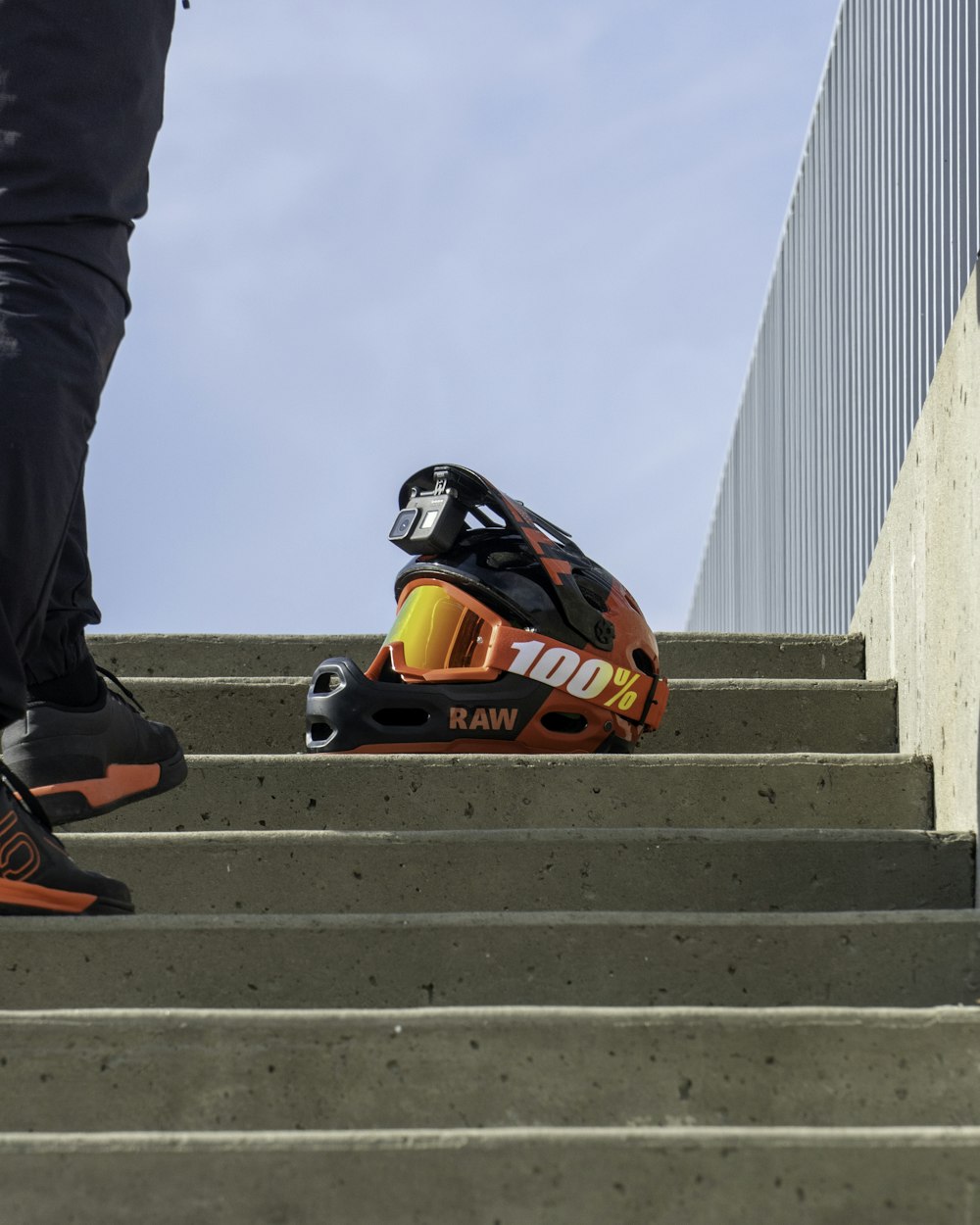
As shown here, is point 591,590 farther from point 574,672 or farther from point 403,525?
point 403,525

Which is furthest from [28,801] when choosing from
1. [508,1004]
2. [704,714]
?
[704,714]

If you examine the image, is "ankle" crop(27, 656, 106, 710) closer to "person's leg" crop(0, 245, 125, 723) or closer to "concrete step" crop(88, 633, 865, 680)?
"person's leg" crop(0, 245, 125, 723)

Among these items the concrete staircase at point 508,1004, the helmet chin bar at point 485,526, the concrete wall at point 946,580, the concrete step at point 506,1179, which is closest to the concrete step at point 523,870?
the concrete staircase at point 508,1004

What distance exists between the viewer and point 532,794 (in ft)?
9.95

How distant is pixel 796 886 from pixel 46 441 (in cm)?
143

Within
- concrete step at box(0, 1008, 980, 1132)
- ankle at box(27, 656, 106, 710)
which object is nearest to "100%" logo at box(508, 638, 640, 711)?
ankle at box(27, 656, 106, 710)

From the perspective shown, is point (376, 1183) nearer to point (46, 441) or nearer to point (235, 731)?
point (46, 441)

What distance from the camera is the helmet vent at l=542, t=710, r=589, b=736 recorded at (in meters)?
3.70

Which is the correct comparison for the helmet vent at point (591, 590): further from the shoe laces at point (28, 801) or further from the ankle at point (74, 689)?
the shoe laces at point (28, 801)

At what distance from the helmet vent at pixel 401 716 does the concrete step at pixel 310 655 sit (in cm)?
83

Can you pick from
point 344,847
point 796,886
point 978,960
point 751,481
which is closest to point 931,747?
point 796,886

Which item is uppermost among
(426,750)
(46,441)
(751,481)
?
(751,481)

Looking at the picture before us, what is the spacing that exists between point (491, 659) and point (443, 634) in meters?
0.15

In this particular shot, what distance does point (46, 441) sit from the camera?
1880 mm
